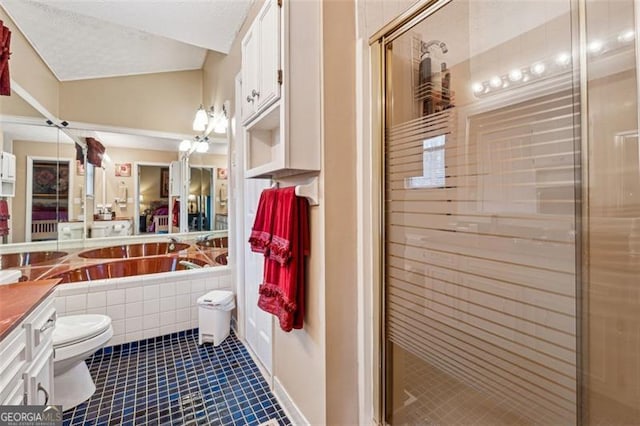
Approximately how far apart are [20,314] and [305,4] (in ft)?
5.53

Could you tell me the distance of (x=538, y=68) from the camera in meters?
0.85

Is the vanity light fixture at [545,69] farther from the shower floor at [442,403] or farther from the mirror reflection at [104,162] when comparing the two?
the mirror reflection at [104,162]

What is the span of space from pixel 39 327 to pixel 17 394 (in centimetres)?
27

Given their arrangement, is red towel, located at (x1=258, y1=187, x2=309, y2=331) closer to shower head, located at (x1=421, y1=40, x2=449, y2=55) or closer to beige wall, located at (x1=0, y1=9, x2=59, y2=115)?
shower head, located at (x1=421, y1=40, x2=449, y2=55)

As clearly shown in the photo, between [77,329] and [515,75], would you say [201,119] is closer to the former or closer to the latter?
[77,329]

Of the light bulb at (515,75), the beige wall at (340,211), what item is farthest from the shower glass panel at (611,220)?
the beige wall at (340,211)

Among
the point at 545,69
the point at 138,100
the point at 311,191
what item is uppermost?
the point at 138,100

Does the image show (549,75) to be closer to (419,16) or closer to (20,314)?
(419,16)

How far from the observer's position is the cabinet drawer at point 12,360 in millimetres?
889

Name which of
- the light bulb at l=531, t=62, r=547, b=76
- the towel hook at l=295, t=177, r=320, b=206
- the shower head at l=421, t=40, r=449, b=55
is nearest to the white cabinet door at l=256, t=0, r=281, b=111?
the towel hook at l=295, t=177, r=320, b=206

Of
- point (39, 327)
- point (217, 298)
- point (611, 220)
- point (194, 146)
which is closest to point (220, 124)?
point (194, 146)

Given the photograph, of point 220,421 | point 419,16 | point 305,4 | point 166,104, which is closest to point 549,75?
point 419,16

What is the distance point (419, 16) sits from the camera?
1.19 m

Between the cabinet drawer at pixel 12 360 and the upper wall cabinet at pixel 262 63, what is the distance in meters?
1.31
